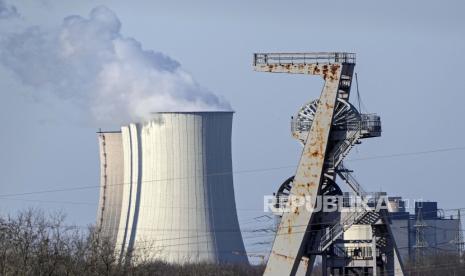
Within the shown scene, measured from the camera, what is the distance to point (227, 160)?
2228 inches

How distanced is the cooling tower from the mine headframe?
85.5 ft

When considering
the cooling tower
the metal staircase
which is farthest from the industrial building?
the metal staircase

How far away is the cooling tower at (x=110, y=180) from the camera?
6469 cm

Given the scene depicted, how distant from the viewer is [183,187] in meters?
55.7

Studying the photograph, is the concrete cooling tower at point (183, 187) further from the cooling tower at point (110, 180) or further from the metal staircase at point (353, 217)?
the metal staircase at point (353, 217)

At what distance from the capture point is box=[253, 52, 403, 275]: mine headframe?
38.5 m

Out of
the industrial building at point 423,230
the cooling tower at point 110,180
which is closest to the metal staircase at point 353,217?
the cooling tower at point 110,180

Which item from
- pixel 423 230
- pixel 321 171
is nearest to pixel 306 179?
pixel 321 171

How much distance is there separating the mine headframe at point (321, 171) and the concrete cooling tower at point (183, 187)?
1542 cm

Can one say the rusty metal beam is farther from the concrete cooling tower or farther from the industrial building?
the industrial building

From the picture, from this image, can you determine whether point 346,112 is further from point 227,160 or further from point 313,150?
point 227,160

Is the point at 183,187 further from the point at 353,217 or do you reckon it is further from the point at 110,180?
the point at 353,217

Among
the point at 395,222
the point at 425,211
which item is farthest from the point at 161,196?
the point at 425,211

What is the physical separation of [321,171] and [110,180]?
27820 mm
